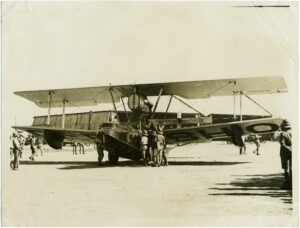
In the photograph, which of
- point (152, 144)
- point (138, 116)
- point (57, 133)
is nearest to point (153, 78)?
point (152, 144)

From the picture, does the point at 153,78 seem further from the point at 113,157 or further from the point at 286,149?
the point at 286,149

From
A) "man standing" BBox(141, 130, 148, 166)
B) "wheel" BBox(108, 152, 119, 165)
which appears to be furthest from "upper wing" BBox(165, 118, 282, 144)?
"wheel" BBox(108, 152, 119, 165)

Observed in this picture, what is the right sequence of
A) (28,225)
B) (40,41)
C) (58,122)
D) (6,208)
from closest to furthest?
(28,225)
(6,208)
(40,41)
(58,122)

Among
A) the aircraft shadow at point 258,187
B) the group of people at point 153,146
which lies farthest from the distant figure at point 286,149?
the group of people at point 153,146

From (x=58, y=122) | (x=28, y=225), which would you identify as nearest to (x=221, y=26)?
(x=28, y=225)

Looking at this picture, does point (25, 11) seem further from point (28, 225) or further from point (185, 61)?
point (28, 225)

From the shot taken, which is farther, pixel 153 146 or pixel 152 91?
pixel 152 91
